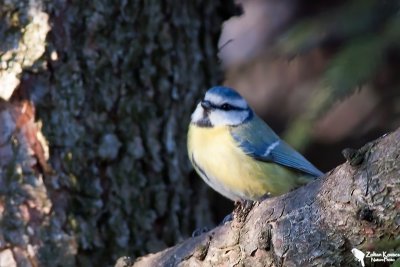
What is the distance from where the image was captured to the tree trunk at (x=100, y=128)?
2070 millimetres

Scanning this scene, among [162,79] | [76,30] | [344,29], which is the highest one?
[76,30]

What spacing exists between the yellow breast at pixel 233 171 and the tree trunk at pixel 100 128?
14 cm

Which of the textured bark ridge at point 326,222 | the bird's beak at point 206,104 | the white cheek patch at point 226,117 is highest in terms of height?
the bird's beak at point 206,104

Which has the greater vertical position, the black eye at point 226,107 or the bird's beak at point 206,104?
the bird's beak at point 206,104

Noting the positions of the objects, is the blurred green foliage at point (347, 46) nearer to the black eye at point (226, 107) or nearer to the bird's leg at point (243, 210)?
the bird's leg at point (243, 210)

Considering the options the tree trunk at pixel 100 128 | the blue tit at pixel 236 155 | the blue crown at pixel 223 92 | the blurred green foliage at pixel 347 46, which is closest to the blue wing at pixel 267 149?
the blue tit at pixel 236 155

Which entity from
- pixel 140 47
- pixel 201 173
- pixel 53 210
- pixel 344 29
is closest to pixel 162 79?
pixel 140 47

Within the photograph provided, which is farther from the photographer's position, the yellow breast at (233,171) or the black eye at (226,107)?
the black eye at (226,107)

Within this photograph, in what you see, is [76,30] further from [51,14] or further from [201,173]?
[201,173]

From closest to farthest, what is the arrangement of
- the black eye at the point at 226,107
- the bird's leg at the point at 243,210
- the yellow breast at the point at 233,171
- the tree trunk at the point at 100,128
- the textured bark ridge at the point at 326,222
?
1. the textured bark ridge at the point at 326,222
2. the bird's leg at the point at 243,210
3. the tree trunk at the point at 100,128
4. the yellow breast at the point at 233,171
5. the black eye at the point at 226,107

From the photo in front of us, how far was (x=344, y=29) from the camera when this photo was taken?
1805mm

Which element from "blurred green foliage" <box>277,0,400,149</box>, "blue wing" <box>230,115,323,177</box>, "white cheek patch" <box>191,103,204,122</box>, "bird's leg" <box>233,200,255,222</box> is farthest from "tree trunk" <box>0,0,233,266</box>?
"bird's leg" <box>233,200,255,222</box>

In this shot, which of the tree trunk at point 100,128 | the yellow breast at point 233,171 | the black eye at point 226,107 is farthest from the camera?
the black eye at point 226,107

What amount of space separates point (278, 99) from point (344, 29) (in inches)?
64.1
